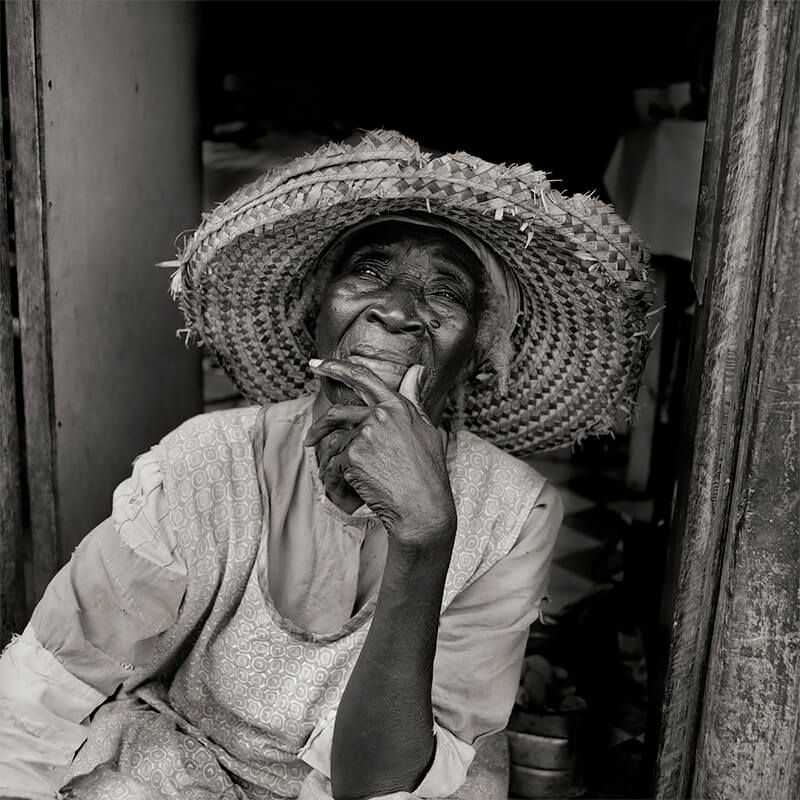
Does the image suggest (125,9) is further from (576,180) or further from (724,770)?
(576,180)

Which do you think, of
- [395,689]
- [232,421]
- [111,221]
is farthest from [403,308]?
[111,221]

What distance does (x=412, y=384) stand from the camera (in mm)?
1742

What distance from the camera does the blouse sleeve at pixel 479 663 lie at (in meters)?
1.75

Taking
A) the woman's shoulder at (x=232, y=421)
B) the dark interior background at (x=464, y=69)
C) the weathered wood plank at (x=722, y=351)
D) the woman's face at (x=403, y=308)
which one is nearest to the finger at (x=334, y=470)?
the woman's face at (x=403, y=308)

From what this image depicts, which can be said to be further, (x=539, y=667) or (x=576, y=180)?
(x=576, y=180)

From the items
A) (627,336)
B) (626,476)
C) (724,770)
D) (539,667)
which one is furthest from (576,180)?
(724,770)

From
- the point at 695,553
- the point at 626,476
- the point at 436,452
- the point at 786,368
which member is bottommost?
the point at 626,476

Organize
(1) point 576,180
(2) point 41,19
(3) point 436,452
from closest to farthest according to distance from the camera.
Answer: (3) point 436,452
(2) point 41,19
(1) point 576,180

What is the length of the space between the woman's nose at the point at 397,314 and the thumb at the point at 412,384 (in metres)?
0.07

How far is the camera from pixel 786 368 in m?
1.62

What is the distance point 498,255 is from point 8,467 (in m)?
1.14

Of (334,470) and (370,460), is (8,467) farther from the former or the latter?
(370,460)

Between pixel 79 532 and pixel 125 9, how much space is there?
133 cm

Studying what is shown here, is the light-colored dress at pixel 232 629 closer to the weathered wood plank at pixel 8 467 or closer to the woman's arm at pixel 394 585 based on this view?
the woman's arm at pixel 394 585
